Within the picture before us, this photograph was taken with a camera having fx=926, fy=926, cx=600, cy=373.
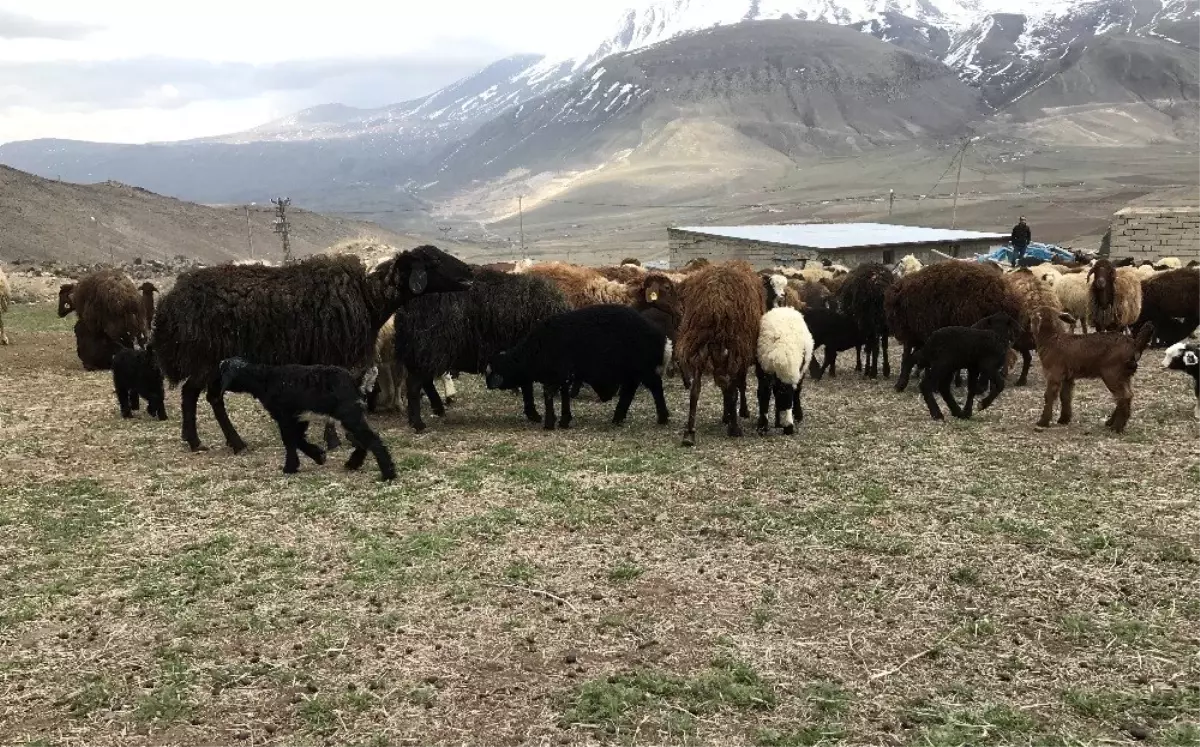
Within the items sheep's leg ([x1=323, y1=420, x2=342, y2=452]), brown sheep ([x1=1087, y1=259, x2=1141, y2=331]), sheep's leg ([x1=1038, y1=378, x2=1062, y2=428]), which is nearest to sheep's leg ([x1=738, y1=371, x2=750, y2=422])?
sheep's leg ([x1=1038, y1=378, x2=1062, y2=428])

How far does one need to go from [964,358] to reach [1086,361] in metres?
1.26

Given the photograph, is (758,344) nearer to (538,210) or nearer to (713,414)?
(713,414)

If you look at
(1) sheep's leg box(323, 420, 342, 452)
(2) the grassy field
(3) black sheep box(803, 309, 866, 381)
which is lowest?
(2) the grassy field

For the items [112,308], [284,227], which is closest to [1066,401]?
[112,308]

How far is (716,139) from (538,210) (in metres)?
38.5

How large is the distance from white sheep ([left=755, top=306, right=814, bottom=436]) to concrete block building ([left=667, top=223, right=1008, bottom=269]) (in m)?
19.5

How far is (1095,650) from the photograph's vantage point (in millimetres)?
5176

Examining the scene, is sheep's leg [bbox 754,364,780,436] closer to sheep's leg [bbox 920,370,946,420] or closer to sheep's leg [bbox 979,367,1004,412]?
sheep's leg [bbox 920,370,946,420]

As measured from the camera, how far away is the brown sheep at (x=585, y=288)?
14.1 metres

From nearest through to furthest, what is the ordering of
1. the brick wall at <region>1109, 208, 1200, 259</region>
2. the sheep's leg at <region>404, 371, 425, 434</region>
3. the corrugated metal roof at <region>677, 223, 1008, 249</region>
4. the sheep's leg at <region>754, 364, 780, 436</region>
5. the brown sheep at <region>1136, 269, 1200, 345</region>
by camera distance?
1. the sheep's leg at <region>754, 364, 780, 436</region>
2. the sheep's leg at <region>404, 371, 425, 434</region>
3. the brown sheep at <region>1136, 269, 1200, 345</region>
4. the brick wall at <region>1109, 208, 1200, 259</region>
5. the corrugated metal roof at <region>677, 223, 1008, 249</region>

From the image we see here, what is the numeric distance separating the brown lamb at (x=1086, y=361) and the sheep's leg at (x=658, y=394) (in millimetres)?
4175

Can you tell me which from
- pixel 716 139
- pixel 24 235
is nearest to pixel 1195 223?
pixel 24 235

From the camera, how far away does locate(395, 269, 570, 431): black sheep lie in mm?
10953

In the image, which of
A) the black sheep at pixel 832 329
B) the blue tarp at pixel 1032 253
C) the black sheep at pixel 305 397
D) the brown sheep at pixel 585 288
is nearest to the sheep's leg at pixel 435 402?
the black sheep at pixel 305 397
